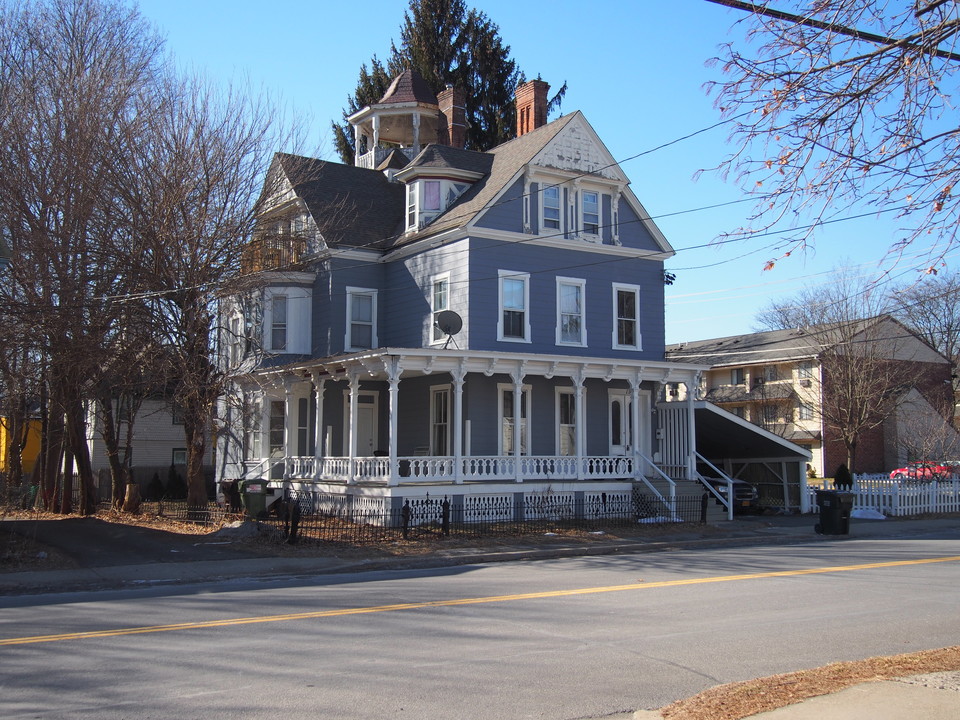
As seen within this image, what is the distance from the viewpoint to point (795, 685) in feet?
24.2

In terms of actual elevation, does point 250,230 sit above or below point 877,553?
above

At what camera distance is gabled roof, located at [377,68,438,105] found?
35.7 meters

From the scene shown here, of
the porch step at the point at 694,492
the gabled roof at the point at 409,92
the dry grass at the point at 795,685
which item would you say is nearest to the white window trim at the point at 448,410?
the porch step at the point at 694,492

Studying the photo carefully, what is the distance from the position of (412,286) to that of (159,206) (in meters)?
8.52

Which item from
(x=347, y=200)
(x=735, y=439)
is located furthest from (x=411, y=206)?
(x=735, y=439)

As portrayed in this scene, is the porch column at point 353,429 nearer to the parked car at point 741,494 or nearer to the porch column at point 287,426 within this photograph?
the porch column at point 287,426

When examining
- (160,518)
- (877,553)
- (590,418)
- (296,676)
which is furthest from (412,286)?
(296,676)

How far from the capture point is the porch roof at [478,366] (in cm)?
2291

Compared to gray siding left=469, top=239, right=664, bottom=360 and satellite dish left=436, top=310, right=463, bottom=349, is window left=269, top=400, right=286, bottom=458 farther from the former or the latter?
gray siding left=469, top=239, right=664, bottom=360

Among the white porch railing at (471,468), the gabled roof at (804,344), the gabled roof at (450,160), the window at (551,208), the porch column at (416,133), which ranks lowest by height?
the white porch railing at (471,468)

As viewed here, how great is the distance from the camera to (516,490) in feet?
81.0

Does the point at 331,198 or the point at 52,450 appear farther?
the point at 331,198

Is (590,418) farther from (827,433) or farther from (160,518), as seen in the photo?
(827,433)

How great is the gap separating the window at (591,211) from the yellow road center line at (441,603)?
47.0 ft
